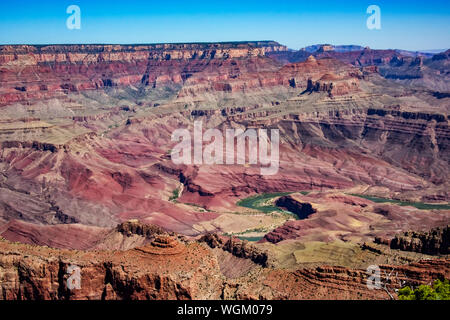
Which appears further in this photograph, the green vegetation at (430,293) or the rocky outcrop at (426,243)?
the rocky outcrop at (426,243)

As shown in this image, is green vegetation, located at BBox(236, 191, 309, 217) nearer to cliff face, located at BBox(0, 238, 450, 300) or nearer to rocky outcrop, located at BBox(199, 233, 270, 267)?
rocky outcrop, located at BBox(199, 233, 270, 267)

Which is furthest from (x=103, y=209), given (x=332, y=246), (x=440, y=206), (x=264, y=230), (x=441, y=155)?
(x=441, y=155)

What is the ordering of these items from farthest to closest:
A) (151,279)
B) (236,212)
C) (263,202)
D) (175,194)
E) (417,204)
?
1. (175,194)
2. (263,202)
3. (417,204)
4. (236,212)
5. (151,279)

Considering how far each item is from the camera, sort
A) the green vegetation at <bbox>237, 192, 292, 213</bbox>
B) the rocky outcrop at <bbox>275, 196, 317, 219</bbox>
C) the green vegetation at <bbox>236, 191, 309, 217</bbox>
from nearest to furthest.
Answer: the rocky outcrop at <bbox>275, 196, 317, 219</bbox> → the green vegetation at <bbox>236, 191, 309, 217</bbox> → the green vegetation at <bbox>237, 192, 292, 213</bbox>

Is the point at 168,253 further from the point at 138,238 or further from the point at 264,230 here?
the point at 264,230

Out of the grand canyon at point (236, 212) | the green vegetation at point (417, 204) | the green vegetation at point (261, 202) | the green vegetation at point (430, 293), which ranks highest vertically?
the green vegetation at point (430, 293)

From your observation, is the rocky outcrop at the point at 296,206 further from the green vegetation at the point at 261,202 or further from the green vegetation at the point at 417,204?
the green vegetation at the point at 417,204

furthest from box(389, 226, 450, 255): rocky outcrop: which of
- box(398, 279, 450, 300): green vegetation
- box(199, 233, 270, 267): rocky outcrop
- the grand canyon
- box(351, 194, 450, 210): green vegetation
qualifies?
box(351, 194, 450, 210): green vegetation

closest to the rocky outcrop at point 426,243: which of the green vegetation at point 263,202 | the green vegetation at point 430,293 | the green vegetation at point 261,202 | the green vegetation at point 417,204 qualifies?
the green vegetation at point 430,293

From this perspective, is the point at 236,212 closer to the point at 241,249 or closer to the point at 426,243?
the point at 241,249

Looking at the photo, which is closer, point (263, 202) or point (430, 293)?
point (430, 293)

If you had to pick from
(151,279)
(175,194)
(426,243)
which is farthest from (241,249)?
(175,194)
